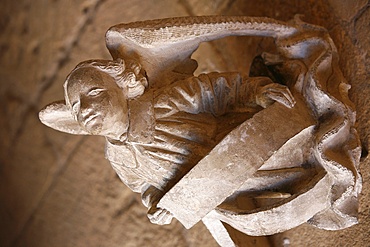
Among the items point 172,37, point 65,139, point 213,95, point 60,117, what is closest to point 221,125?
point 213,95

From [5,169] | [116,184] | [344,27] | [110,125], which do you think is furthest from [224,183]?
[5,169]

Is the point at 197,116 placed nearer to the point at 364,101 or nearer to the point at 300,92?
the point at 300,92

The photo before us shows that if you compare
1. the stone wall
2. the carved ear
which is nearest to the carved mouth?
the carved ear

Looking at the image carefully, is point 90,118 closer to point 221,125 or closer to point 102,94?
point 102,94

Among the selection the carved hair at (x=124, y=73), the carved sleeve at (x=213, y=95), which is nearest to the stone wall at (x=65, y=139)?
the carved sleeve at (x=213, y=95)

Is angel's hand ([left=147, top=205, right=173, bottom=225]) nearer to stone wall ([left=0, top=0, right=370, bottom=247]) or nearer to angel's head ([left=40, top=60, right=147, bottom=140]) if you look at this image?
angel's head ([left=40, top=60, right=147, bottom=140])

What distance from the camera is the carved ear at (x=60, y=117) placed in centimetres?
142

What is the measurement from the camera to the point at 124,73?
1.32 meters

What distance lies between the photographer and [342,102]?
1.36 m

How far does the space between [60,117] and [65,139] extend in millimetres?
1105

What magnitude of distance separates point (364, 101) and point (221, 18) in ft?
1.59

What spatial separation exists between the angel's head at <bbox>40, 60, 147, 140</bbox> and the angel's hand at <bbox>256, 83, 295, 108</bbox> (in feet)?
1.01

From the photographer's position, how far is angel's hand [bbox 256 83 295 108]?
1.29m

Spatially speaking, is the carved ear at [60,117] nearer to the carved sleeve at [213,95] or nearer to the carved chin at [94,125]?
the carved chin at [94,125]
